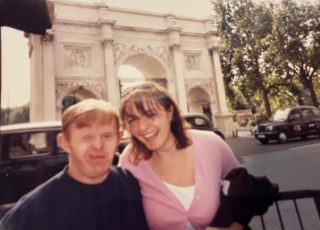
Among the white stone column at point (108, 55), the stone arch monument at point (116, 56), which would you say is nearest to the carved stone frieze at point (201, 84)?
the stone arch monument at point (116, 56)

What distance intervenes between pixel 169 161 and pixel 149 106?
41 centimetres

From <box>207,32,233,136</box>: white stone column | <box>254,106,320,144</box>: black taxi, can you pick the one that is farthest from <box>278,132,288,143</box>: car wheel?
<box>207,32,233,136</box>: white stone column

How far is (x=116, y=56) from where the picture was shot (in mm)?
20531

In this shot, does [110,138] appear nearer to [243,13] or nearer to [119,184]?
[119,184]

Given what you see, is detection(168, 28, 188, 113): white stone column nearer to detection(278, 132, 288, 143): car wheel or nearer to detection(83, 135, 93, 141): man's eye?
detection(278, 132, 288, 143): car wheel

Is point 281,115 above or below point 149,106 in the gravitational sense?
above

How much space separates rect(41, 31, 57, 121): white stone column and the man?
17223mm

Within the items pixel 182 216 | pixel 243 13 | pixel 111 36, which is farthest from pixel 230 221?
pixel 243 13

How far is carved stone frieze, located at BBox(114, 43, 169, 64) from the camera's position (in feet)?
67.8

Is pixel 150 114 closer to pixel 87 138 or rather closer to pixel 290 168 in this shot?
pixel 87 138

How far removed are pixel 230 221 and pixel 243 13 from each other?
70.1ft

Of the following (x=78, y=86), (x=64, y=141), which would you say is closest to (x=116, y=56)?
(x=78, y=86)

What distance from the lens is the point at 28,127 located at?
4582mm

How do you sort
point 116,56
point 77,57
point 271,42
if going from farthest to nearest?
point 116,56 → point 271,42 → point 77,57
